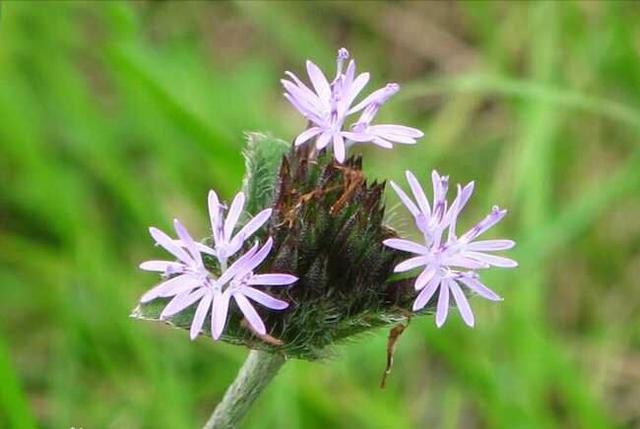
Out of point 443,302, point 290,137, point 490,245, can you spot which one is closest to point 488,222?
point 490,245

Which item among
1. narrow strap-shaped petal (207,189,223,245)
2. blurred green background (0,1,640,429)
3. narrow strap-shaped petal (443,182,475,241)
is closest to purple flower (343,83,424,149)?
narrow strap-shaped petal (443,182,475,241)

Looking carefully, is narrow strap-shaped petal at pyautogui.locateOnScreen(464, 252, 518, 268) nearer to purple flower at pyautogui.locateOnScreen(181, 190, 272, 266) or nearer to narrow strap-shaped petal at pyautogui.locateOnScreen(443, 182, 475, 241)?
narrow strap-shaped petal at pyautogui.locateOnScreen(443, 182, 475, 241)

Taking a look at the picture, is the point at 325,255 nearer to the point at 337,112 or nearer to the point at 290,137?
the point at 337,112

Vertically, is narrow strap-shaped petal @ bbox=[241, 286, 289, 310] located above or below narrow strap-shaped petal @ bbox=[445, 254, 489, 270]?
below

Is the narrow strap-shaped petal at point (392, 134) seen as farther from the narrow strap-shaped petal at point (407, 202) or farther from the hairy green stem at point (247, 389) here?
the hairy green stem at point (247, 389)

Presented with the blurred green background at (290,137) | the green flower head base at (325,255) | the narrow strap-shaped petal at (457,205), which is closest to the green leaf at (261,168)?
the green flower head base at (325,255)

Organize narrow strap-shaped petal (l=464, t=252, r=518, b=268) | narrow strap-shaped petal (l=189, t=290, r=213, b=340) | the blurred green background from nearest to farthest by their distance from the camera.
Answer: narrow strap-shaped petal (l=189, t=290, r=213, b=340), narrow strap-shaped petal (l=464, t=252, r=518, b=268), the blurred green background
